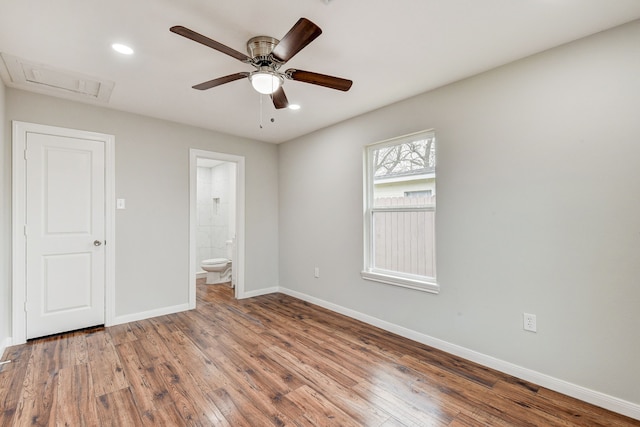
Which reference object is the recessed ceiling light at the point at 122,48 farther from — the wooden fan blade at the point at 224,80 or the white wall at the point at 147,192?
the white wall at the point at 147,192

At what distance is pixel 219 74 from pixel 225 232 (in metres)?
4.24

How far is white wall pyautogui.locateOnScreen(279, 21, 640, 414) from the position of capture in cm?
189

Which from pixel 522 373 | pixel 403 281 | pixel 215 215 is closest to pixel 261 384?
pixel 403 281

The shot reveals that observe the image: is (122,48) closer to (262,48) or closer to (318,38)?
(262,48)

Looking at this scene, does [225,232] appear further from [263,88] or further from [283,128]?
[263,88]

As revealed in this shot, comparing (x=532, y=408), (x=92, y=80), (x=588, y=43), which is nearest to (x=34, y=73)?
(x=92, y=80)

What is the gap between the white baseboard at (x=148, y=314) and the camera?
134 inches

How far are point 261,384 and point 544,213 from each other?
2.45 m

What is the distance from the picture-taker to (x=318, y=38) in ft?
6.73

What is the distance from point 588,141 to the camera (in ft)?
6.57

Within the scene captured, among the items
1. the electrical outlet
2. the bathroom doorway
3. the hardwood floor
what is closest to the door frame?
the hardwood floor

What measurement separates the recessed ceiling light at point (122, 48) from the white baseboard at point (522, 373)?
11.0 ft

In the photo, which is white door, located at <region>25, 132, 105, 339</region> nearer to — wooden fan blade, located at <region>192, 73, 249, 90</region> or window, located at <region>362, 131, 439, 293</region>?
wooden fan blade, located at <region>192, 73, 249, 90</region>

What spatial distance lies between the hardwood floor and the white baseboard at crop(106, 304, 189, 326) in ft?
0.56
